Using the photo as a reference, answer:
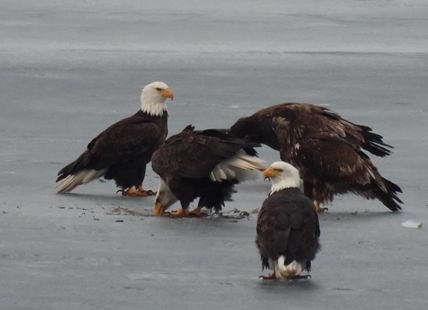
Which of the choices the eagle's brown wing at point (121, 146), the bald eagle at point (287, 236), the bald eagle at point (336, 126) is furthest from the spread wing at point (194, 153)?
the bald eagle at point (287, 236)

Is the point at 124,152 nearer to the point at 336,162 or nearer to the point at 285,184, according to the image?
the point at 336,162

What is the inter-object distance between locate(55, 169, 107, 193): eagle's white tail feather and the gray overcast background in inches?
3.7

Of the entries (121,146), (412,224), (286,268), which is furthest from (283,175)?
(121,146)

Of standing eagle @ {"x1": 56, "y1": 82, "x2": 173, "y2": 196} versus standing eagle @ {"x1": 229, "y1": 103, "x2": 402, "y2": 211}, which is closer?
standing eagle @ {"x1": 229, "y1": 103, "x2": 402, "y2": 211}

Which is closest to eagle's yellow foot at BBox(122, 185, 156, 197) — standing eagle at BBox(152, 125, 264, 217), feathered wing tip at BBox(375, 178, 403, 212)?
standing eagle at BBox(152, 125, 264, 217)

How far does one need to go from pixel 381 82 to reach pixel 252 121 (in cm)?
438

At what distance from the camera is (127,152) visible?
9.93 metres

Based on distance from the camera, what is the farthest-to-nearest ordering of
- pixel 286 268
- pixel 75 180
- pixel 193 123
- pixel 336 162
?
pixel 193 123
pixel 75 180
pixel 336 162
pixel 286 268

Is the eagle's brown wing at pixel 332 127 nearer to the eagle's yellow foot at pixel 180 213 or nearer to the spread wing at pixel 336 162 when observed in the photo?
the spread wing at pixel 336 162

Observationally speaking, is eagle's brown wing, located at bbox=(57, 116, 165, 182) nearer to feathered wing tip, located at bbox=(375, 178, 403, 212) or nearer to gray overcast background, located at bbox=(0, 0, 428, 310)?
gray overcast background, located at bbox=(0, 0, 428, 310)

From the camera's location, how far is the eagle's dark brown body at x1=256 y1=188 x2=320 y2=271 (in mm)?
6367

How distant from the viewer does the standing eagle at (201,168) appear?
848cm

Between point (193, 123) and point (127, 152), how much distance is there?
220cm

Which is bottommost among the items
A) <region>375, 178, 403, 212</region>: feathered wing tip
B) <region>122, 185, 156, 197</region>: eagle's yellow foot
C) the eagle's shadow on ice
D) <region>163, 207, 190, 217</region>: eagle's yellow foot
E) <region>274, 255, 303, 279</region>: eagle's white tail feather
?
<region>122, 185, 156, 197</region>: eagle's yellow foot
